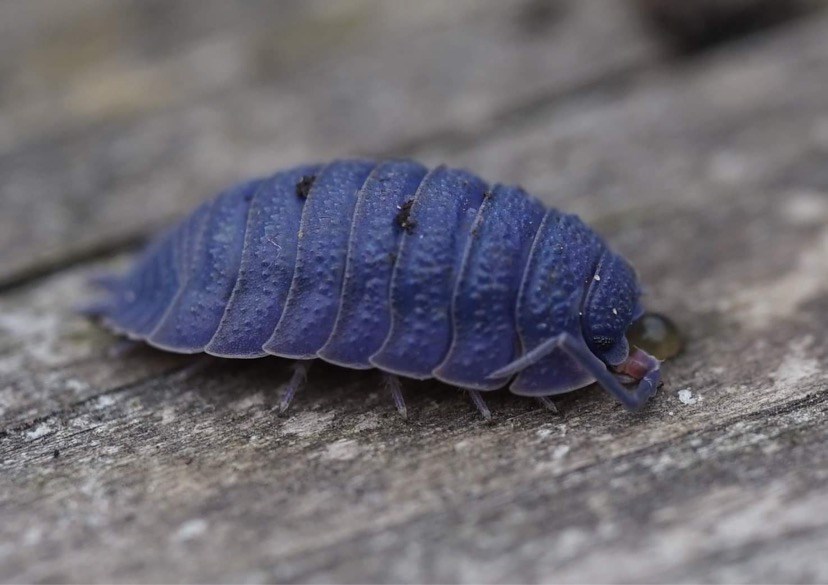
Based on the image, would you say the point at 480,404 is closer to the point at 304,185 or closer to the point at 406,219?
the point at 406,219

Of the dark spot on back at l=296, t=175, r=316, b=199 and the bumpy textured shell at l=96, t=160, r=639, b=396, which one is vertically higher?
the dark spot on back at l=296, t=175, r=316, b=199

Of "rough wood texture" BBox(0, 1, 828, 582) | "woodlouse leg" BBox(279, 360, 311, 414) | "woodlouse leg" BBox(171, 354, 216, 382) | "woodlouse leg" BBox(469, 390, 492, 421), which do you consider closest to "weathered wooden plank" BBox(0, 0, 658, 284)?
"rough wood texture" BBox(0, 1, 828, 582)

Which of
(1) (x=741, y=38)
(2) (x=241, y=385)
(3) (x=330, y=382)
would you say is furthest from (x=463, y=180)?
(1) (x=741, y=38)

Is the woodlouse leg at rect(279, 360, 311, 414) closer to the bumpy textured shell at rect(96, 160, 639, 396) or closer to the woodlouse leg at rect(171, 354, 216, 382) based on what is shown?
the bumpy textured shell at rect(96, 160, 639, 396)

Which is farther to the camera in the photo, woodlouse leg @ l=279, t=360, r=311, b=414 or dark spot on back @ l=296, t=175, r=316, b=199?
dark spot on back @ l=296, t=175, r=316, b=199

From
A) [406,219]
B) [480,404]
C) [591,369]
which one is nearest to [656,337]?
[591,369]

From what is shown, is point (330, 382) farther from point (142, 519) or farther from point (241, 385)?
point (142, 519)
